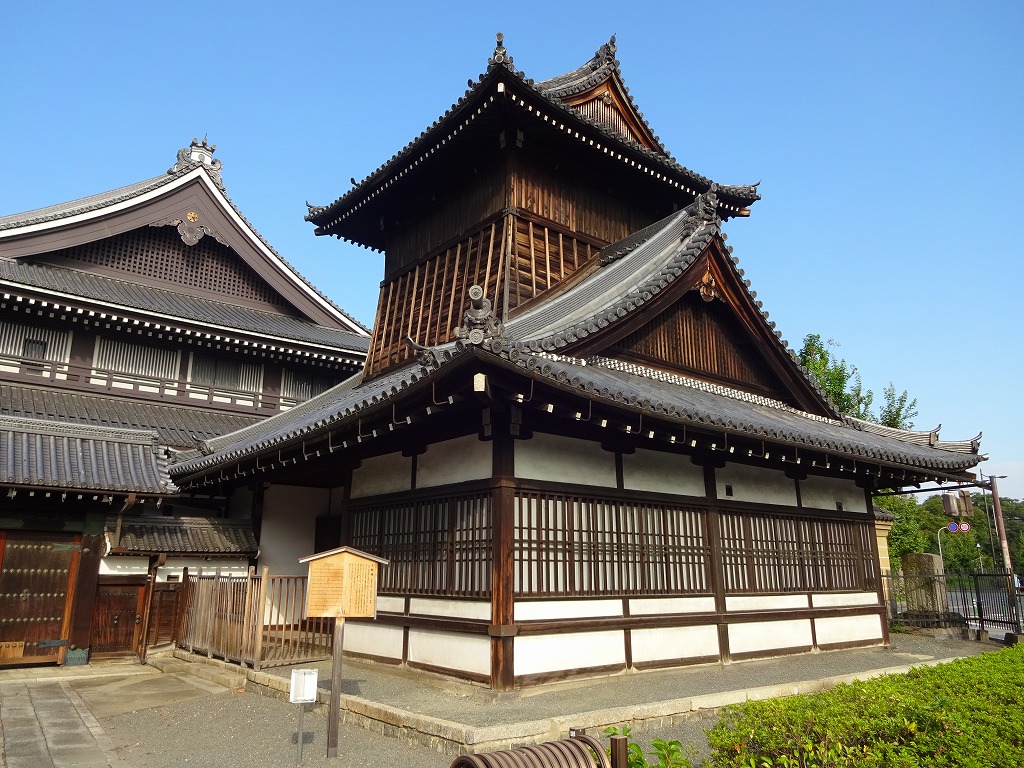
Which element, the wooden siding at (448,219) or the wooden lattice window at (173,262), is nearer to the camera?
the wooden siding at (448,219)

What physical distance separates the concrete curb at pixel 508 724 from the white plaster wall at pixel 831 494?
15.8 ft

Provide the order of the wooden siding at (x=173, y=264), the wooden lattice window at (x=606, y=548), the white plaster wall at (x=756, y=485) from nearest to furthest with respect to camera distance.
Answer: the wooden lattice window at (x=606, y=548) < the white plaster wall at (x=756, y=485) < the wooden siding at (x=173, y=264)

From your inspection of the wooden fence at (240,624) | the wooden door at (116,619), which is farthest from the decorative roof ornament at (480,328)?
the wooden door at (116,619)

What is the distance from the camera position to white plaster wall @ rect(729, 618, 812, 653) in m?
11.5

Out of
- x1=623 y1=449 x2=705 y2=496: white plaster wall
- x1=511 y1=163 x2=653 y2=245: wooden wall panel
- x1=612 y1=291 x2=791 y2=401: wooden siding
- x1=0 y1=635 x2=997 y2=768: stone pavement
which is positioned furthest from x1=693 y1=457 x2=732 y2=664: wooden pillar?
x1=511 y1=163 x2=653 y2=245: wooden wall panel

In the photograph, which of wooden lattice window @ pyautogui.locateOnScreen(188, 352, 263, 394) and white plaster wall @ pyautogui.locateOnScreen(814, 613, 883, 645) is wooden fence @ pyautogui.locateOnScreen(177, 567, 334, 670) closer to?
wooden lattice window @ pyautogui.locateOnScreen(188, 352, 263, 394)

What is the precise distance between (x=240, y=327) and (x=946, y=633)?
19445 millimetres

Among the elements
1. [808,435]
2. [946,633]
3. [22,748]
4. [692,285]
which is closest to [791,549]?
[808,435]

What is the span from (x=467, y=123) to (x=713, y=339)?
6437 mm

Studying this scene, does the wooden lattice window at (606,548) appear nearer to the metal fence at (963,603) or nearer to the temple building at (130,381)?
the temple building at (130,381)

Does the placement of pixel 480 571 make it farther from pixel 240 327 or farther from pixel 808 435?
pixel 240 327

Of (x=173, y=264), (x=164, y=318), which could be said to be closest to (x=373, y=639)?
(x=164, y=318)

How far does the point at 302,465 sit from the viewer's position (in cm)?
1368

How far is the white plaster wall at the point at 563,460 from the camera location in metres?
9.58
